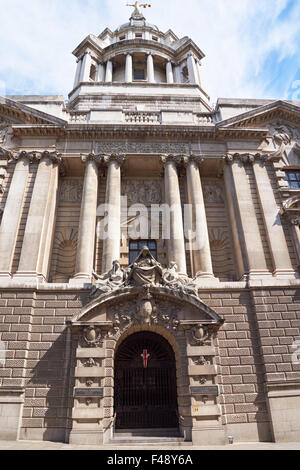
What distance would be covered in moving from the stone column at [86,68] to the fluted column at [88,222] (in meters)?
17.1

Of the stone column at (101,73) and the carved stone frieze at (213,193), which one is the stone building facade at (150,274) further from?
the stone column at (101,73)

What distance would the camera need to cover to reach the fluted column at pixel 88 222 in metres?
16.5

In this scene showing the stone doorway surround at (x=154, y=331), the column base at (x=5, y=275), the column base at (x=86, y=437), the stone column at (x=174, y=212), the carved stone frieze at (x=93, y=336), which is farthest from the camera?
the stone column at (x=174, y=212)

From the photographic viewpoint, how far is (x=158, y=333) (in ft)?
48.6

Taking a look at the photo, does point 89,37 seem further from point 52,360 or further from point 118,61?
point 52,360

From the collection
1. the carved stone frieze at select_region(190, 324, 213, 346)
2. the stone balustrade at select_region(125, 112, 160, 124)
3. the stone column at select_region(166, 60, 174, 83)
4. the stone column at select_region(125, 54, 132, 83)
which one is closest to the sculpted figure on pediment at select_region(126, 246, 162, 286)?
the carved stone frieze at select_region(190, 324, 213, 346)

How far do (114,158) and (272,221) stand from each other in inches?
417

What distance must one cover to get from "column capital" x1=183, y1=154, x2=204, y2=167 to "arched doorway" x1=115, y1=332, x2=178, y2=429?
11.1m

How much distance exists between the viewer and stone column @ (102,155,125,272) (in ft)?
54.9

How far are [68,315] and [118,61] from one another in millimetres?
31630

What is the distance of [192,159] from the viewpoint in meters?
20.0

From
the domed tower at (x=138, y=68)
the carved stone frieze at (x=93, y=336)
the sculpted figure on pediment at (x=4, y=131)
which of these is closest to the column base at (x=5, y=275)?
the carved stone frieze at (x=93, y=336)
